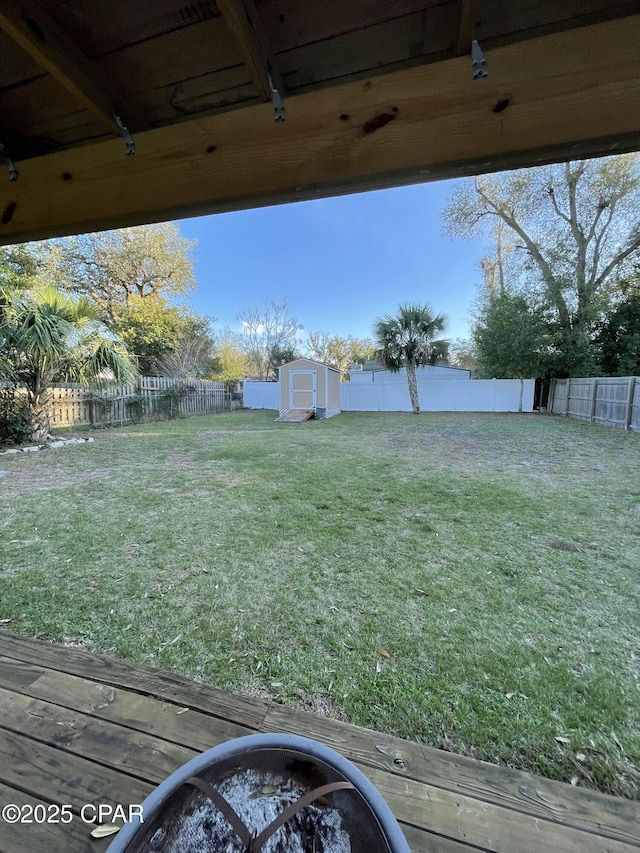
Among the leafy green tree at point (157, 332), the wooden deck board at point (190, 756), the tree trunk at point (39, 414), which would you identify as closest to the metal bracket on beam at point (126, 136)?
the wooden deck board at point (190, 756)

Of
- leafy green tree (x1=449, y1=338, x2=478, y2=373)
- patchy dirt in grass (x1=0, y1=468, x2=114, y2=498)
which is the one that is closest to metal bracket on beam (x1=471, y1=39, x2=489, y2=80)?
patchy dirt in grass (x1=0, y1=468, x2=114, y2=498)

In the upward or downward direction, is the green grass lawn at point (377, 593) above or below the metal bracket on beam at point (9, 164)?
below

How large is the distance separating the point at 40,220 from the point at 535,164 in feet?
5.66

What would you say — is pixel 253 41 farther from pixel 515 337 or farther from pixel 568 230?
pixel 568 230

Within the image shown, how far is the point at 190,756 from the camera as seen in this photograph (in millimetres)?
968

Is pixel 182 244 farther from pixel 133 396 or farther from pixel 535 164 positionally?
pixel 535 164

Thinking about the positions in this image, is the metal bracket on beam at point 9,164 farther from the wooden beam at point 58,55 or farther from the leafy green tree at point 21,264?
the leafy green tree at point 21,264

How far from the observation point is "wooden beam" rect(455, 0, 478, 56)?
82 cm

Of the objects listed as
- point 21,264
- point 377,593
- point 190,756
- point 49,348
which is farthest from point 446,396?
point 21,264

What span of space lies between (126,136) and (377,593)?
7.76ft

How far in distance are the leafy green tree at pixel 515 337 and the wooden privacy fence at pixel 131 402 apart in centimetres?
1211

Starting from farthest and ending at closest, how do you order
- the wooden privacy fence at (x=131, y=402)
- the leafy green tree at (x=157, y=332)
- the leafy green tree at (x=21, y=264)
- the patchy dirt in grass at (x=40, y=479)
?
the leafy green tree at (x=157, y=332) < the leafy green tree at (x=21, y=264) < the wooden privacy fence at (x=131, y=402) < the patchy dirt in grass at (x=40, y=479)

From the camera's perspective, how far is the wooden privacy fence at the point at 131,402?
27.7 ft

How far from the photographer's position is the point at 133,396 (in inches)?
402
